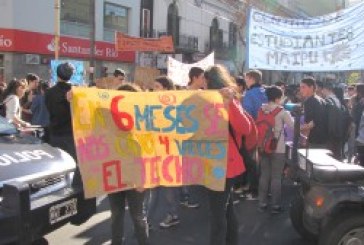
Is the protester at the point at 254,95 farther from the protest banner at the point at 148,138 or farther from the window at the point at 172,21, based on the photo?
the window at the point at 172,21

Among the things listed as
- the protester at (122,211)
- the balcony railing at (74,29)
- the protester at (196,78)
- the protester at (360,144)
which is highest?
the balcony railing at (74,29)

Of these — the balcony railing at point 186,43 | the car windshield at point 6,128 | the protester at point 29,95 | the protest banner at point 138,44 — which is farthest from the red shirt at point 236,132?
the balcony railing at point 186,43

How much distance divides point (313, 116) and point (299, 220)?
1.73m

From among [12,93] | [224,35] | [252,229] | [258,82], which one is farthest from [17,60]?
[224,35]

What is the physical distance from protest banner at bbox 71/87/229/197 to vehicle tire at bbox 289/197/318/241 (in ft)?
5.53

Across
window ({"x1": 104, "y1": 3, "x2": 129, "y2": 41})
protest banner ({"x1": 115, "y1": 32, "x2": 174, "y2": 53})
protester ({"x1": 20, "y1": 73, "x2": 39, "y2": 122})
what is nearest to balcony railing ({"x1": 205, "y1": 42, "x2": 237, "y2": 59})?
window ({"x1": 104, "y1": 3, "x2": 129, "y2": 41})

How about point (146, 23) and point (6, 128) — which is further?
point (146, 23)

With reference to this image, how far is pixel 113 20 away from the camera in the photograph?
31062 mm

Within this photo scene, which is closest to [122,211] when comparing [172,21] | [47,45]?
[47,45]

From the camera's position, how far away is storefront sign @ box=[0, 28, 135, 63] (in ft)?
75.5

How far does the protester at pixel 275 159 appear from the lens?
7.45 meters

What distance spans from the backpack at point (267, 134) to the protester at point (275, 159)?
1.2 inches

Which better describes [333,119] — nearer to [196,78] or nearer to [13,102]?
[196,78]

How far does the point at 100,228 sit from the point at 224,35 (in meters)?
41.2
